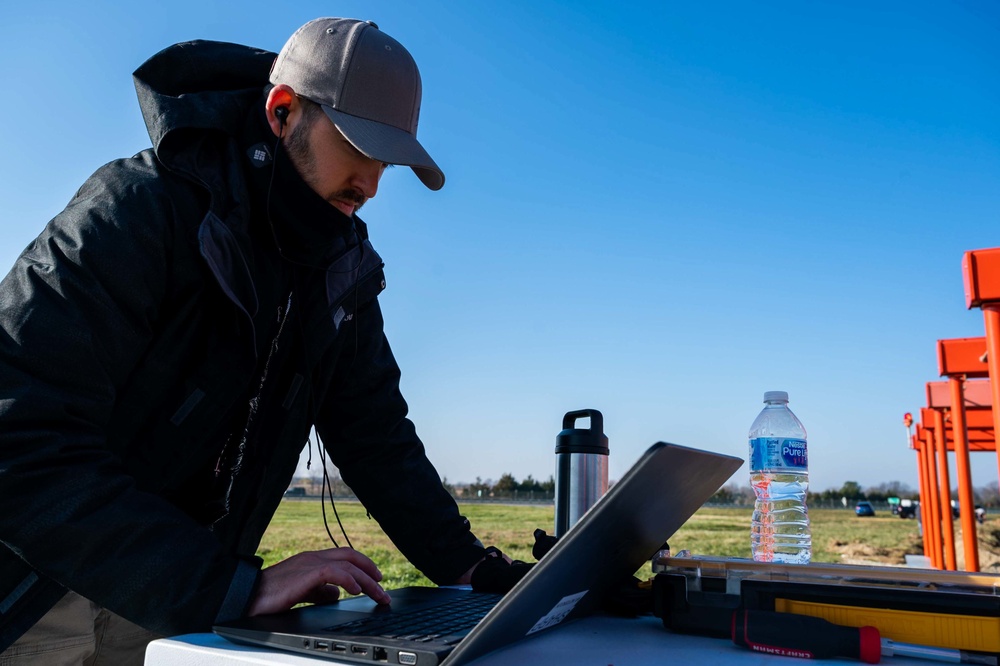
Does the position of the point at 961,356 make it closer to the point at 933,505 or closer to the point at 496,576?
the point at 933,505

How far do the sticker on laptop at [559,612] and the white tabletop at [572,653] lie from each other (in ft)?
0.05

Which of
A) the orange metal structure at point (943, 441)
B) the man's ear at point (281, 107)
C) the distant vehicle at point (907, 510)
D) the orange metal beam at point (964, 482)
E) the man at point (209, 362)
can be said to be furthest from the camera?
the distant vehicle at point (907, 510)

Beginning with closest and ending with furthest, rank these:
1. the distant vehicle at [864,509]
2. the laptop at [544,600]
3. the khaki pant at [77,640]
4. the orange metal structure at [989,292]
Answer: the laptop at [544,600] → the khaki pant at [77,640] → the orange metal structure at [989,292] → the distant vehicle at [864,509]

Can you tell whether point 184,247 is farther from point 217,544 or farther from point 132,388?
point 217,544

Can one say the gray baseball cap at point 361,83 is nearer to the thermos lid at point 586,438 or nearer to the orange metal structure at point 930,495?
the thermos lid at point 586,438

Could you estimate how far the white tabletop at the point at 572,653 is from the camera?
0.82m

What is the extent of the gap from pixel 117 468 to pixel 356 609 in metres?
0.43

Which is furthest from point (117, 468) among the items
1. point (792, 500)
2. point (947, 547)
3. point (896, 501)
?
point (896, 501)

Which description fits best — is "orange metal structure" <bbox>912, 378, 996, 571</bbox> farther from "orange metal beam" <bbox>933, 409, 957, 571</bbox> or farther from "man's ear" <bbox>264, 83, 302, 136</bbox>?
"man's ear" <bbox>264, 83, 302, 136</bbox>

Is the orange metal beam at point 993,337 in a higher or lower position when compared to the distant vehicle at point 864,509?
Result: higher

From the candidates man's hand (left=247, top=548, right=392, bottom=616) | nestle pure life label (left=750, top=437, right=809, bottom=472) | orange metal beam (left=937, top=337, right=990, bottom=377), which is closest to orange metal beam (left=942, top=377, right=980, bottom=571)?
orange metal beam (left=937, top=337, right=990, bottom=377)

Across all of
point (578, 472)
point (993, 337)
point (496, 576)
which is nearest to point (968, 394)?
point (993, 337)

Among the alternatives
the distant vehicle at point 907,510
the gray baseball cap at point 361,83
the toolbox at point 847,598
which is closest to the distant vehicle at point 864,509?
the distant vehicle at point 907,510

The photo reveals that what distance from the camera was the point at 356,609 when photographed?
1.13 meters
